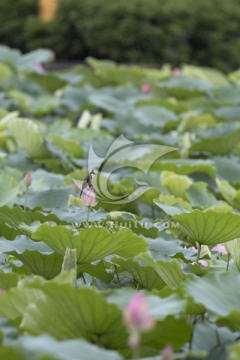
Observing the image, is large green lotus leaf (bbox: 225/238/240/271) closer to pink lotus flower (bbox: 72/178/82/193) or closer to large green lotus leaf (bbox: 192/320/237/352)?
large green lotus leaf (bbox: 192/320/237/352)

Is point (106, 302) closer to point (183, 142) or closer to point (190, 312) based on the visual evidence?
point (190, 312)

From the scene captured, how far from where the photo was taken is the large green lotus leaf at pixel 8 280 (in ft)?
4.99

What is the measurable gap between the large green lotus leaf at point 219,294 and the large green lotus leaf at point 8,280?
1.04 ft

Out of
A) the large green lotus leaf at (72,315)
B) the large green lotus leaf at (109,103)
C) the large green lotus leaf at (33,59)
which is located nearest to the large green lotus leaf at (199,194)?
the large green lotus leaf at (72,315)

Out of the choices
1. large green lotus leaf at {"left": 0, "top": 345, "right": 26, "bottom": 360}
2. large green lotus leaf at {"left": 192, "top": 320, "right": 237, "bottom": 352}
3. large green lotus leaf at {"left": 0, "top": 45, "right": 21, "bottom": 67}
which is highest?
large green lotus leaf at {"left": 0, "top": 345, "right": 26, "bottom": 360}

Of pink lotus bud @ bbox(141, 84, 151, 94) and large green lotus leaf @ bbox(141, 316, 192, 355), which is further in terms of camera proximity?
pink lotus bud @ bbox(141, 84, 151, 94)

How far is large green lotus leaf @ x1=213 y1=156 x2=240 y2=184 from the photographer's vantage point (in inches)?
121

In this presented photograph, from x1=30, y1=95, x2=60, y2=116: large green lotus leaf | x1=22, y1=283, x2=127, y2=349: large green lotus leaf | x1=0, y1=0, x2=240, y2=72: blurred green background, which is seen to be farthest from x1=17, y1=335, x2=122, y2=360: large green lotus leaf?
x1=0, y1=0, x2=240, y2=72: blurred green background

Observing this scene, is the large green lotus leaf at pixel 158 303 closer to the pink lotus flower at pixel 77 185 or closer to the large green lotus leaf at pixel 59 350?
the large green lotus leaf at pixel 59 350

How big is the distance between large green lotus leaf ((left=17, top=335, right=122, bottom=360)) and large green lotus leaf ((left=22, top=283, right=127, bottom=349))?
13 centimetres

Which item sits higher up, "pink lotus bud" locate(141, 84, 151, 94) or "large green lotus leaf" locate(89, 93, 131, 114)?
"large green lotus leaf" locate(89, 93, 131, 114)

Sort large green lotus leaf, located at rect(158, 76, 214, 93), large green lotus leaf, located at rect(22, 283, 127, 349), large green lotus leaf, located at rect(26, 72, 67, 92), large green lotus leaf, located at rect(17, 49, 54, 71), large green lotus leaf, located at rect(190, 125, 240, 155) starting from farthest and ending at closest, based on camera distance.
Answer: large green lotus leaf, located at rect(17, 49, 54, 71), large green lotus leaf, located at rect(26, 72, 67, 92), large green lotus leaf, located at rect(158, 76, 214, 93), large green lotus leaf, located at rect(190, 125, 240, 155), large green lotus leaf, located at rect(22, 283, 127, 349)

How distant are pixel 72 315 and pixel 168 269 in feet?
1.11

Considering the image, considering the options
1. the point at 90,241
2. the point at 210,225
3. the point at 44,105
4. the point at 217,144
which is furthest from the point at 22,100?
the point at 90,241
